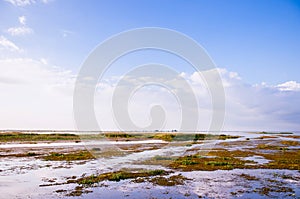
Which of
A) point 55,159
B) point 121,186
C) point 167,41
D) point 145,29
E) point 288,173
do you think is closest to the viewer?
point 121,186

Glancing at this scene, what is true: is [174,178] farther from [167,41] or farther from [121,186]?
[167,41]

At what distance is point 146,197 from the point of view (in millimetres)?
15875

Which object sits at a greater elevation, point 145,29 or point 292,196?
point 145,29

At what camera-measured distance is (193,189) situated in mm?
17797

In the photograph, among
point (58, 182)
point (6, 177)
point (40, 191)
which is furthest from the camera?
point (6, 177)

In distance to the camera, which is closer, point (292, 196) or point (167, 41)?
point (292, 196)

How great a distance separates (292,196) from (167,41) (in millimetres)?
40244

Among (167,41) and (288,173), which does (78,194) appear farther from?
(167,41)

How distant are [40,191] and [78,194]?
298cm

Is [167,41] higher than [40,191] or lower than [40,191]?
higher

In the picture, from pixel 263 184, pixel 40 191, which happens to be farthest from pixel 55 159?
pixel 263 184

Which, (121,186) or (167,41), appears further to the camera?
(167,41)

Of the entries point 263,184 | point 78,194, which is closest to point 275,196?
Answer: point 263,184

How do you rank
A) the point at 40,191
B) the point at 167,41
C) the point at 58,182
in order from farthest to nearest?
the point at 167,41 → the point at 58,182 → the point at 40,191
